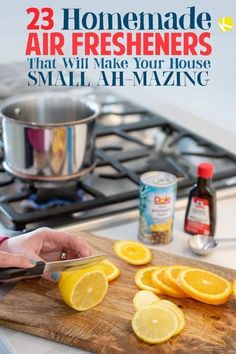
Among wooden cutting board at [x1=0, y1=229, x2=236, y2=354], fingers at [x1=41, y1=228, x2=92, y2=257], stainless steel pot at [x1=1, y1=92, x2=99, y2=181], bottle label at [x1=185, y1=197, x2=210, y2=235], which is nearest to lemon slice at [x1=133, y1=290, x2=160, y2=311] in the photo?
wooden cutting board at [x1=0, y1=229, x2=236, y2=354]

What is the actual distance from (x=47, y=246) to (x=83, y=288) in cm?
14

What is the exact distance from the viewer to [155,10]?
1683mm

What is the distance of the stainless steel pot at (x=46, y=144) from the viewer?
132cm

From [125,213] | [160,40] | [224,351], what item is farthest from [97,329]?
[160,40]

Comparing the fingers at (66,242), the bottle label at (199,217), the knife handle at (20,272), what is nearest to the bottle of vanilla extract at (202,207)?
the bottle label at (199,217)

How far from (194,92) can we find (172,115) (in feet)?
0.39

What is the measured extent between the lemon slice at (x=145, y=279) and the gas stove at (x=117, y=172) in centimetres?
21

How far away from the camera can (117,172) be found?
149cm

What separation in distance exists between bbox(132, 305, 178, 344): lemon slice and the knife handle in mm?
171

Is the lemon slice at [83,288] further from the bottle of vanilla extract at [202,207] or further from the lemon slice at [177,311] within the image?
the bottle of vanilla extract at [202,207]

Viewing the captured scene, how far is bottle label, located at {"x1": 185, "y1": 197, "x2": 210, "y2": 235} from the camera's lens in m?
1.25

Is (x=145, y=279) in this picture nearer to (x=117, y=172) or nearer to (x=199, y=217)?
(x=199, y=217)

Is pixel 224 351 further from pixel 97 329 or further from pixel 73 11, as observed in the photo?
pixel 73 11

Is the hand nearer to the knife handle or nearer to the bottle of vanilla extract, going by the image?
the knife handle
